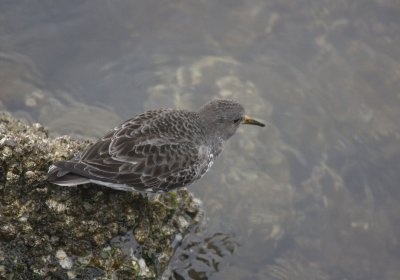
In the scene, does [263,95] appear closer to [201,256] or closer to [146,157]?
[201,256]

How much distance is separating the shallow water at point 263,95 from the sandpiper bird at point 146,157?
1868mm

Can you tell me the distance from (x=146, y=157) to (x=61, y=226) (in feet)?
4.54

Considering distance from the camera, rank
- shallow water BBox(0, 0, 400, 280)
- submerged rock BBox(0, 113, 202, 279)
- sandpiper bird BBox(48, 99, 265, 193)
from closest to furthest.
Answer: submerged rock BBox(0, 113, 202, 279)
sandpiper bird BBox(48, 99, 265, 193)
shallow water BBox(0, 0, 400, 280)

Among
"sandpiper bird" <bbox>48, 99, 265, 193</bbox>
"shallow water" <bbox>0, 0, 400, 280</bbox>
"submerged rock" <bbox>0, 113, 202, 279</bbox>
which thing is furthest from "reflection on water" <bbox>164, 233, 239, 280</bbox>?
"sandpiper bird" <bbox>48, 99, 265, 193</bbox>

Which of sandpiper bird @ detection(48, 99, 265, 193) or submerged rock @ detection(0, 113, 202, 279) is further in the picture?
sandpiper bird @ detection(48, 99, 265, 193)

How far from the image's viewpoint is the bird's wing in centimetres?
625

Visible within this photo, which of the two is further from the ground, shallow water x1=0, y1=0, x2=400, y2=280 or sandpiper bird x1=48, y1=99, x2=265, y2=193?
sandpiper bird x1=48, y1=99, x2=265, y2=193

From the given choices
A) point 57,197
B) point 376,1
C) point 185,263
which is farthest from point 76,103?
point 376,1

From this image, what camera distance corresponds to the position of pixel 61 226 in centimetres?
568

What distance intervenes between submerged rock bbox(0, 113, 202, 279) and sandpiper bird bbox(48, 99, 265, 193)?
0.24 meters

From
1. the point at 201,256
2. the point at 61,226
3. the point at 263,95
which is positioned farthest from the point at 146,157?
the point at 263,95

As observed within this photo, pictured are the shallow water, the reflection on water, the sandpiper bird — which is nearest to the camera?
the sandpiper bird

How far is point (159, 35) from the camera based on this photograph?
466 inches

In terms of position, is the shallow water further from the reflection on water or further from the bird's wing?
the bird's wing
